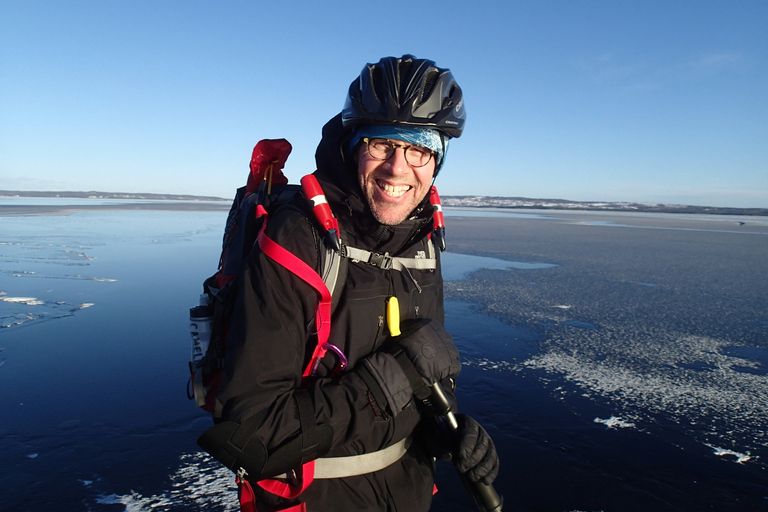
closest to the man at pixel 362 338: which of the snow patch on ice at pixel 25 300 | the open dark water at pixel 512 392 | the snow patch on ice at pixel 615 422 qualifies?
the open dark water at pixel 512 392

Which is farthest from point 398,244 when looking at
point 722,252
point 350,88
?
point 722,252

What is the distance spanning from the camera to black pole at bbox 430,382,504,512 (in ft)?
5.67

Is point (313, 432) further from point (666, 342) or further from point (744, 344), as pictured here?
point (744, 344)

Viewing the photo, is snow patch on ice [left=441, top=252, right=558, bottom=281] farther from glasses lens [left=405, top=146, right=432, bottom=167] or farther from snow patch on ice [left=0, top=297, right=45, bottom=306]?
glasses lens [left=405, top=146, right=432, bottom=167]

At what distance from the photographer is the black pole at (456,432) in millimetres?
1728

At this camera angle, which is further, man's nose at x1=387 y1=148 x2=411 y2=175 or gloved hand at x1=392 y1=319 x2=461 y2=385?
man's nose at x1=387 y1=148 x2=411 y2=175

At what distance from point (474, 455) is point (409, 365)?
1.57ft

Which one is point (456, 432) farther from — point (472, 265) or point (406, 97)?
point (472, 265)

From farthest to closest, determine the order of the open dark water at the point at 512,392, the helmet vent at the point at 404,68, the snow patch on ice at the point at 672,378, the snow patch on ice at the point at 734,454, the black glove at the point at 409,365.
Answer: the snow patch on ice at the point at 672,378 → the snow patch on ice at the point at 734,454 → the open dark water at the point at 512,392 → the helmet vent at the point at 404,68 → the black glove at the point at 409,365

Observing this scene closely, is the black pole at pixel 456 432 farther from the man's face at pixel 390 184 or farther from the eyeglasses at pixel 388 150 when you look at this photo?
the eyeglasses at pixel 388 150

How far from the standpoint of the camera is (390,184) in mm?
1735

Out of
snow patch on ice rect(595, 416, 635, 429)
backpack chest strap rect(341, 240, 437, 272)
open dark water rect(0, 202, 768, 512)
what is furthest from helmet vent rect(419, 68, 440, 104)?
snow patch on ice rect(595, 416, 635, 429)

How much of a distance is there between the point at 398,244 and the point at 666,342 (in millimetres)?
5556

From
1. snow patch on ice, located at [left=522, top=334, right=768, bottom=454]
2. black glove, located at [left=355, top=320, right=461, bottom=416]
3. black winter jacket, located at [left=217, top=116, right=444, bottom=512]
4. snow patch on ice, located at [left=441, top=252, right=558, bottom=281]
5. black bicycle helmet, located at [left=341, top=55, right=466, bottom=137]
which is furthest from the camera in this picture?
snow patch on ice, located at [left=441, top=252, right=558, bottom=281]
